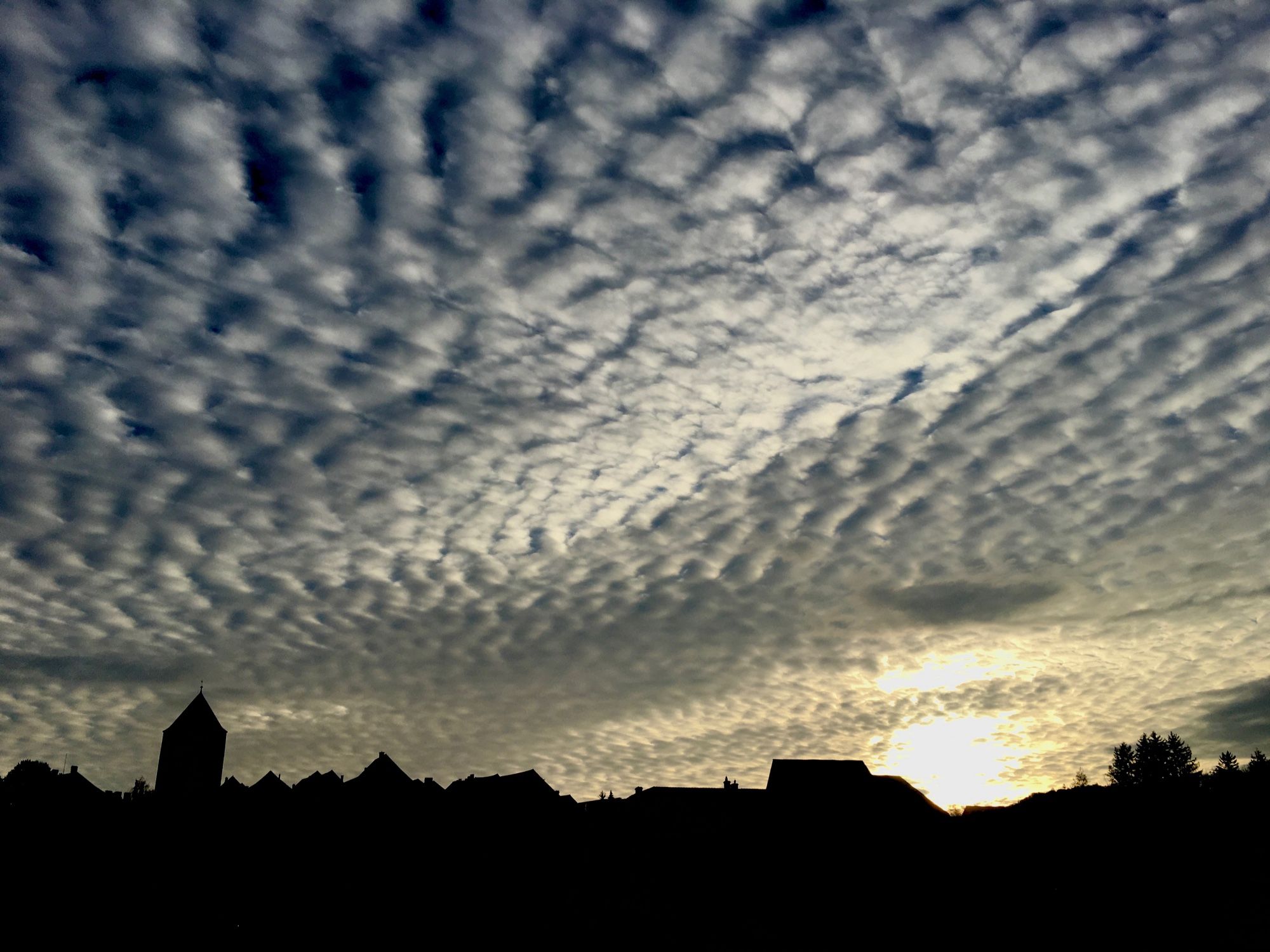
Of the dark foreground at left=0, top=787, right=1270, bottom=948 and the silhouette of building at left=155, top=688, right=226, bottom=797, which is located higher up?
the silhouette of building at left=155, top=688, right=226, bottom=797

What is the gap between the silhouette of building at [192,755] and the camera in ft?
313

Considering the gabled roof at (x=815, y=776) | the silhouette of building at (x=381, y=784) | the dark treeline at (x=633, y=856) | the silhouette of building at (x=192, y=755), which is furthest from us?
the silhouette of building at (x=192, y=755)

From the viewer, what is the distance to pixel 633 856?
52.5m

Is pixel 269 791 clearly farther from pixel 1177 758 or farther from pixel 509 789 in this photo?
pixel 1177 758

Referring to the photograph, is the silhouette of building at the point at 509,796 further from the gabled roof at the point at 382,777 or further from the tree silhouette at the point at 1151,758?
the tree silhouette at the point at 1151,758

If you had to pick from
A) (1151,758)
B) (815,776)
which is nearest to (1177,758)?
(1151,758)

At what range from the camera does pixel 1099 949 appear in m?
40.7

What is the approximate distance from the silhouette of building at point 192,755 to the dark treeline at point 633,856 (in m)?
22.4

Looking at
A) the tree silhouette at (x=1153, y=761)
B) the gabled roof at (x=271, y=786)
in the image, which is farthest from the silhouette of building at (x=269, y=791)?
the tree silhouette at (x=1153, y=761)

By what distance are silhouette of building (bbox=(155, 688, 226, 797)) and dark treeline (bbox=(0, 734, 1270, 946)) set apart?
22352 mm

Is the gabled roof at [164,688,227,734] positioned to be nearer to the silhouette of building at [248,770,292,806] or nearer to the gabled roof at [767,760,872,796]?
the silhouette of building at [248,770,292,806]

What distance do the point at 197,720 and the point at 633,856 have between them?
221 feet

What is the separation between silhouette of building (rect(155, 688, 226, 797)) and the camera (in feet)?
313

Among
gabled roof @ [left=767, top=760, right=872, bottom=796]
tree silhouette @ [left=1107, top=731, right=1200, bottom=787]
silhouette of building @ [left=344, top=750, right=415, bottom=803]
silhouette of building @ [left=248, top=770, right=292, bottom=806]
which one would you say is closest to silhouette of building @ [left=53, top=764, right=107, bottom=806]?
silhouette of building @ [left=248, top=770, right=292, bottom=806]
